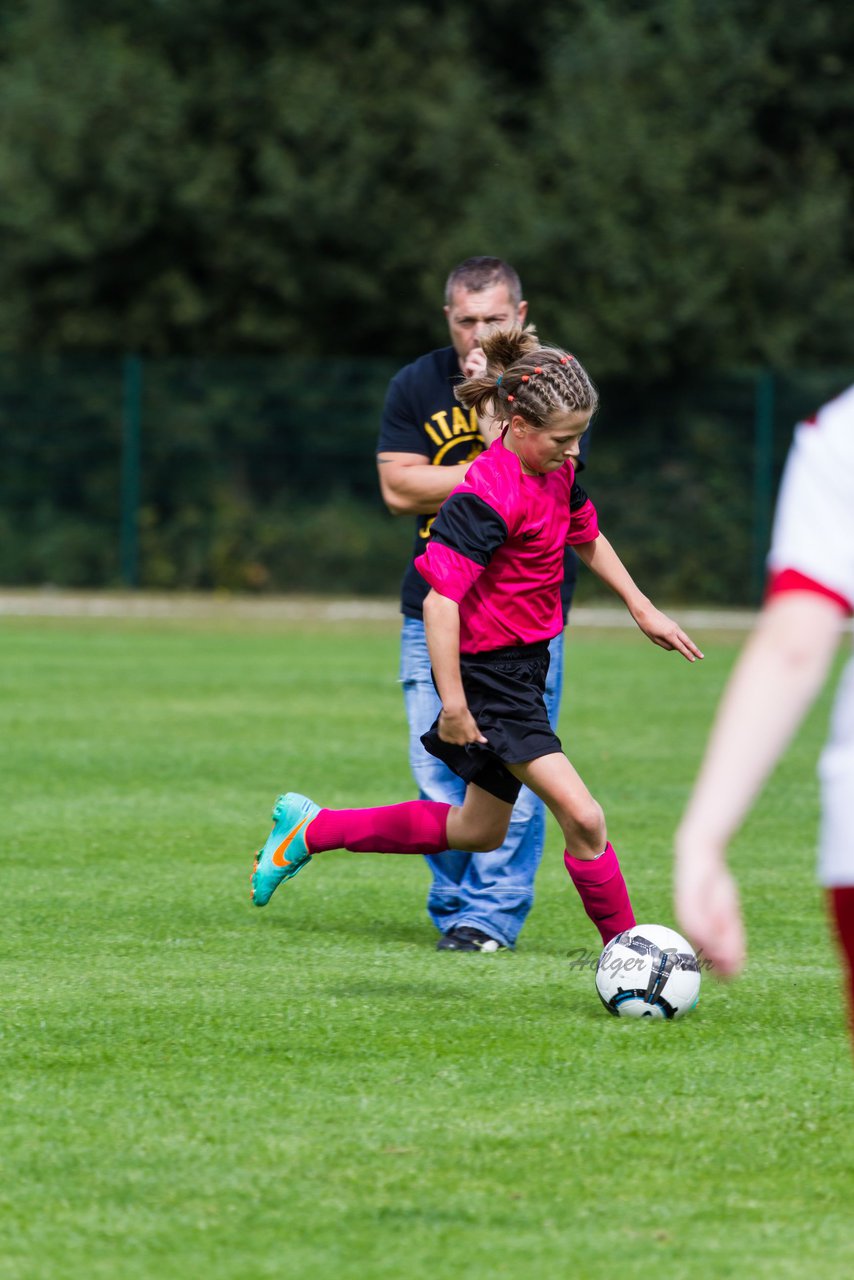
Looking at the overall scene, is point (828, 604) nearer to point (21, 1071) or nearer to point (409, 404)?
point (21, 1071)

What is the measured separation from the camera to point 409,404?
624 cm

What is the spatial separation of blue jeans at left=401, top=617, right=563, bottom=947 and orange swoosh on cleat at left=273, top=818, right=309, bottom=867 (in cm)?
51

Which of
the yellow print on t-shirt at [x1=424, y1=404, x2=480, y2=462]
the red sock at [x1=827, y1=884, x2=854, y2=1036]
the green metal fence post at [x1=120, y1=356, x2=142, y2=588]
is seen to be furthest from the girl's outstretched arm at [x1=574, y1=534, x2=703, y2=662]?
the green metal fence post at [x1=120, y1=356, x2=142, y2=588]

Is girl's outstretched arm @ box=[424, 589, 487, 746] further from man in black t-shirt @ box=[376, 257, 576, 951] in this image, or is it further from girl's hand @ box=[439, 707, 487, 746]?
man in black t-shirt @ box=[376, 257, 576, 951]

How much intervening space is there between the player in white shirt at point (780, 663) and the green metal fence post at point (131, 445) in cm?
2062

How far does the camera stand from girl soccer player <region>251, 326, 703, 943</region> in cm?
503

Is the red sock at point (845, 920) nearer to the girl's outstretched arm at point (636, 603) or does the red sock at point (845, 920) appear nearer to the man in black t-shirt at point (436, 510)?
the girl's outstretched arm at point (636, 603)

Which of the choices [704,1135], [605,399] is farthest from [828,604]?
[605,399]

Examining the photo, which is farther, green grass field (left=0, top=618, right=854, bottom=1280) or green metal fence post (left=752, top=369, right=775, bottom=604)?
green metal fence post (left=752, top=369, right=775, bottom=604)

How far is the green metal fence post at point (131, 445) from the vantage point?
2262 centimetres

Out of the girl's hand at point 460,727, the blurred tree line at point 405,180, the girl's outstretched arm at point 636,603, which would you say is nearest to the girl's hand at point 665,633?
the girl's outstretched arm at point 636,603

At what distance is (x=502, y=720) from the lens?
5.17 meters

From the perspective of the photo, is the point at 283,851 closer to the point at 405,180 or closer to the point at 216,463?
the point at 216,463

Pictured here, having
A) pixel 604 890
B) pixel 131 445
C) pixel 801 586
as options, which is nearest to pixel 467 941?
pixel 604 890
